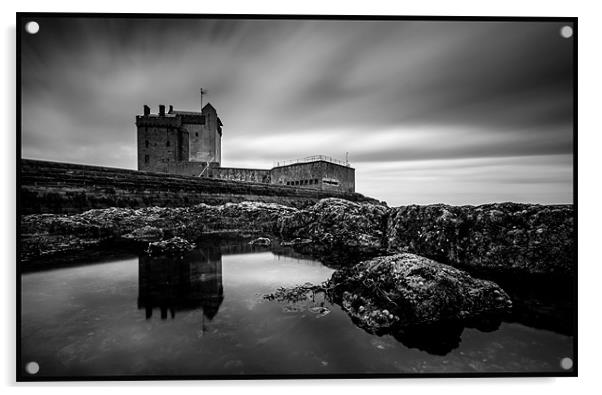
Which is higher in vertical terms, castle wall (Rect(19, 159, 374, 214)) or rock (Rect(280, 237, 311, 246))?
castle wall (Rect(19, 159, 374, 214))

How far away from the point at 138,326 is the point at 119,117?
3154mm

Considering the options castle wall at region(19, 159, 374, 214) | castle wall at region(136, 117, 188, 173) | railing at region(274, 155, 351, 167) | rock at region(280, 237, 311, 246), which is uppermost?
castle wall at region(136, 117, 188, 173)

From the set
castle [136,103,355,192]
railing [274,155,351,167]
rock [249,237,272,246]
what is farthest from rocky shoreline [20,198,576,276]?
railing [274,155,351,167]

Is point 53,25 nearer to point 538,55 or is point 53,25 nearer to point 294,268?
point 294,268

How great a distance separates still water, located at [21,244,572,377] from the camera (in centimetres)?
→ 260

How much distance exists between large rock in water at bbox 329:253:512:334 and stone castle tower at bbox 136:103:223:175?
3304 millimetres

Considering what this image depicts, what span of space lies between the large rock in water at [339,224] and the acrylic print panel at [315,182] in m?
0.10

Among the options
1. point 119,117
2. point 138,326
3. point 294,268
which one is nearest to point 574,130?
point 294,268

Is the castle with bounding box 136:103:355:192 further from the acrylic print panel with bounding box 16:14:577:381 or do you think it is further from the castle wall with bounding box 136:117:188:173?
the acrylic print panel with bounding box 16:14:577:381

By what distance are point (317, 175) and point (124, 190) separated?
3467 millimetres

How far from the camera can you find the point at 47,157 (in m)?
3.71

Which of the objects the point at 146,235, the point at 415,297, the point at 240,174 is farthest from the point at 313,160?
the point at 146,235

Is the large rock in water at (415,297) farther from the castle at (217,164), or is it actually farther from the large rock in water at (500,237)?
the castle at (217,164)

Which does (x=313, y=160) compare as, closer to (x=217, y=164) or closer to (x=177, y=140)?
(x=217, y=164)
